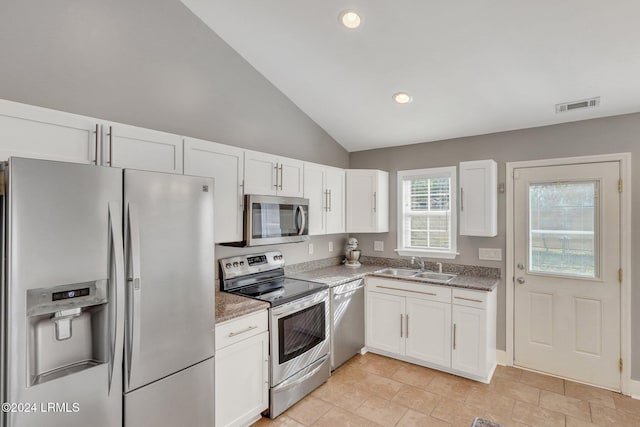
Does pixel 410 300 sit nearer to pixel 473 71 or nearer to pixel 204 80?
pixel 473 71

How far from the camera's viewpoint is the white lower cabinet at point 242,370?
210 cm

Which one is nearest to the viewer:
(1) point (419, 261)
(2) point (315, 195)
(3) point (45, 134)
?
(3) point (45, 134)

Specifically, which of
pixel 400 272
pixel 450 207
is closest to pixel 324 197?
pixel 400 272

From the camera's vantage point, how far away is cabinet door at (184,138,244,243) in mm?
2312

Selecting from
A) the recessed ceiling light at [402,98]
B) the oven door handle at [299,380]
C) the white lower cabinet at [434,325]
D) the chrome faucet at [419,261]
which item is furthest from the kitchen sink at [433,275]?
the recessed ceiling light at [402,98]

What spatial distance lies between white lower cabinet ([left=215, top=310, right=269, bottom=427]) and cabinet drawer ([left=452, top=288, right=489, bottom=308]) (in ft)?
6.17

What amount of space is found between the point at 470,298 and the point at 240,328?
216cm

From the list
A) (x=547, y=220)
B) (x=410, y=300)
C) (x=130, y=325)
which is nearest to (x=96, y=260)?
(x=130, y=325)

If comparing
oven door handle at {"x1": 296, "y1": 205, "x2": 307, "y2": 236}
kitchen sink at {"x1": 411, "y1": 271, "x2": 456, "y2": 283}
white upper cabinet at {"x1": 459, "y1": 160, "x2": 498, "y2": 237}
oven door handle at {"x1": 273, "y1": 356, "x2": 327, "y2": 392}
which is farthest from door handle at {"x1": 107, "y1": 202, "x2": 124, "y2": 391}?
white upper cabinet at {"x1": 459, "y1": 160, "x2": 498, "y2": 237}

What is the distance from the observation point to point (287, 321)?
2.55m

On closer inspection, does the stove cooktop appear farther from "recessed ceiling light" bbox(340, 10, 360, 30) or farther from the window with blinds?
"recessed ceiling light" bbox(340, 10, 360, 30)

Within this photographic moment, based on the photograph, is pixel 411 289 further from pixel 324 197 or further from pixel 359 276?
pixel 324 197

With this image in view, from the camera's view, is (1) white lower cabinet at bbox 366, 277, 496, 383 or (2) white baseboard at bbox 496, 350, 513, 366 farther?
(2) white baseboard at bbox 496, 350, 513, 366

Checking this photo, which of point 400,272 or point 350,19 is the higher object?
point 350,19
